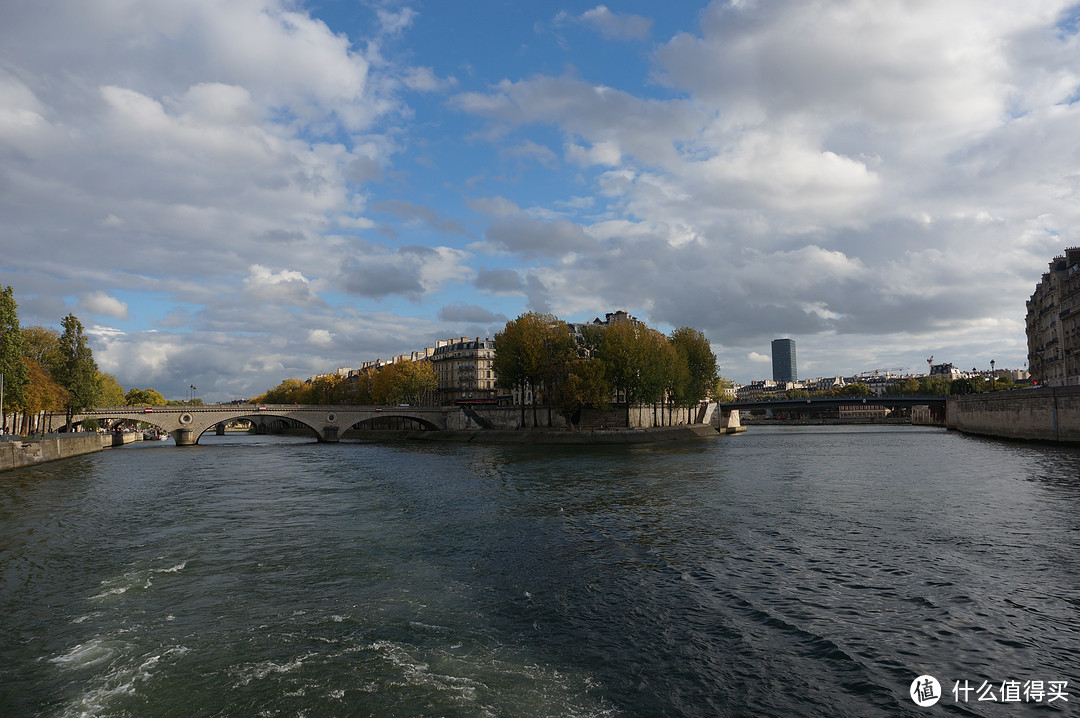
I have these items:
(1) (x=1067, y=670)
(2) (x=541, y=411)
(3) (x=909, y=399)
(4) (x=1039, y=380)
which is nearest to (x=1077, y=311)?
(4) (x=1039, y=380)

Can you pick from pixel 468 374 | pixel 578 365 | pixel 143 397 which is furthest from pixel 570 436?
pixel 143 397

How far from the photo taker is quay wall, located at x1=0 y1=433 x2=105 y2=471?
148 feet

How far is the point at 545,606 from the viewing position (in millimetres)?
13250

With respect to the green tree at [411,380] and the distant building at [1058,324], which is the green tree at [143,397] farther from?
the distant building at [1058,324]

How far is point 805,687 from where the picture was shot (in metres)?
9.44

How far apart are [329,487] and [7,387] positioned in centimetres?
3722

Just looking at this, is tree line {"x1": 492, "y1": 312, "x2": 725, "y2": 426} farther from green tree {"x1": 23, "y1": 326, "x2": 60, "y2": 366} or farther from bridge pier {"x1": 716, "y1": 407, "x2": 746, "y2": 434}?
green tree {"x1": 23, "y1": 326, "x2": 60, "y2": 366}

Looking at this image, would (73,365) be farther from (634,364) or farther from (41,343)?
(634,364)

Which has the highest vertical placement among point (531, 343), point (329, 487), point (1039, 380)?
point (531, 343)

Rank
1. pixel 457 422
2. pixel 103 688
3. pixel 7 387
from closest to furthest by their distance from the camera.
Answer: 1. pixel 103 688
2. pixel 7 387
3. pixel 457 422

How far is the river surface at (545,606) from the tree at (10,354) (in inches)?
1214

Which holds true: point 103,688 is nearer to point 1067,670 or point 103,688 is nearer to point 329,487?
point 1067,670

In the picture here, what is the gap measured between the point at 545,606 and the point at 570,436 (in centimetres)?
6469

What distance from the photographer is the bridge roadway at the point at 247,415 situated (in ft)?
276
